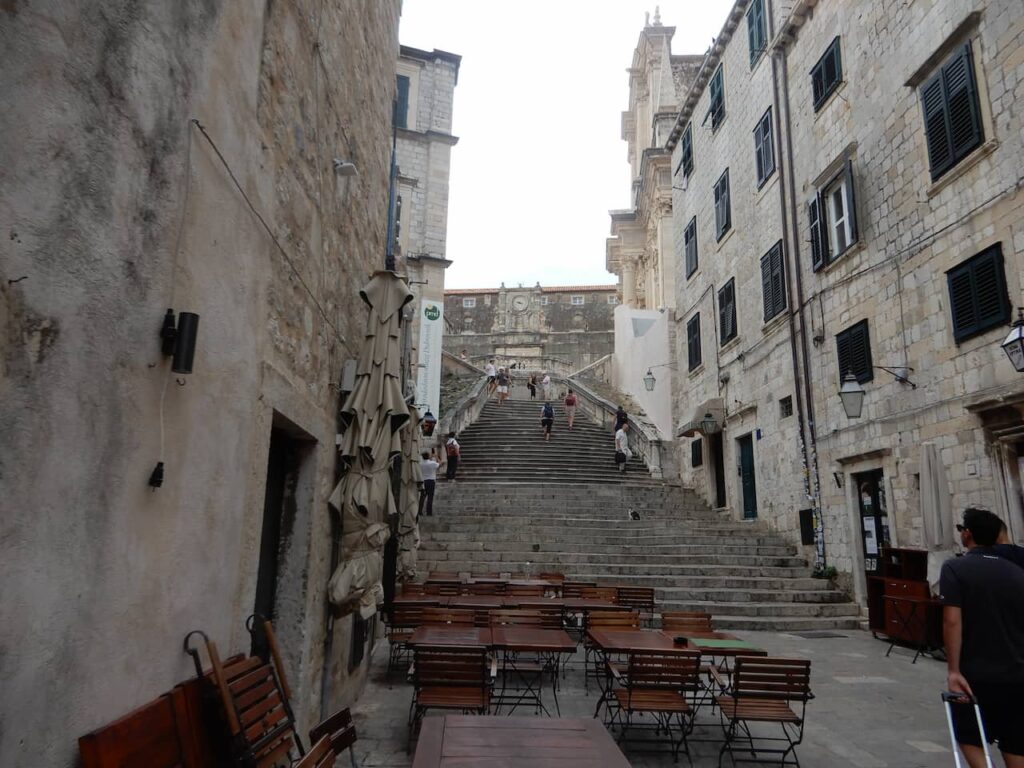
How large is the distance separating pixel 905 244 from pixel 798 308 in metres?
3.22

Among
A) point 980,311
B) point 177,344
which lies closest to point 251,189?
point 177,344

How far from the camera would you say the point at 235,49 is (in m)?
3.51

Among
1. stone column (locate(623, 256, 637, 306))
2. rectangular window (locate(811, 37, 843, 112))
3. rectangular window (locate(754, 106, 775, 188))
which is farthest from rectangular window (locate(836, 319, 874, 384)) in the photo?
stone column (locate(623, 256, 637, 306))

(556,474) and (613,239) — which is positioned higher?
(613,239)

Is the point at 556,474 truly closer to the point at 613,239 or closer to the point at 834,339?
the point at 834,339

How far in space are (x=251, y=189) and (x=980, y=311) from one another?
29.1 ft

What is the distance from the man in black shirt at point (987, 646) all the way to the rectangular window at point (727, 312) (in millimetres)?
13480

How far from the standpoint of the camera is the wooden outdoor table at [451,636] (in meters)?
5.63

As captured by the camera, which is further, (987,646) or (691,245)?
(691,245)

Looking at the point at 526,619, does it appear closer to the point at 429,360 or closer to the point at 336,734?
the point at 336,734

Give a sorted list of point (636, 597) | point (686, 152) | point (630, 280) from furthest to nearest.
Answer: point (630, 280)
point (686, 152)
point (636, 597)

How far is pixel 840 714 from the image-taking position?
6195 millimetres

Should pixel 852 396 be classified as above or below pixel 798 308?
below

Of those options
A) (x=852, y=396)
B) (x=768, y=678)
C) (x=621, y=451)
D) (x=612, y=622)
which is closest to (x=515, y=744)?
(x=768, y=678)
